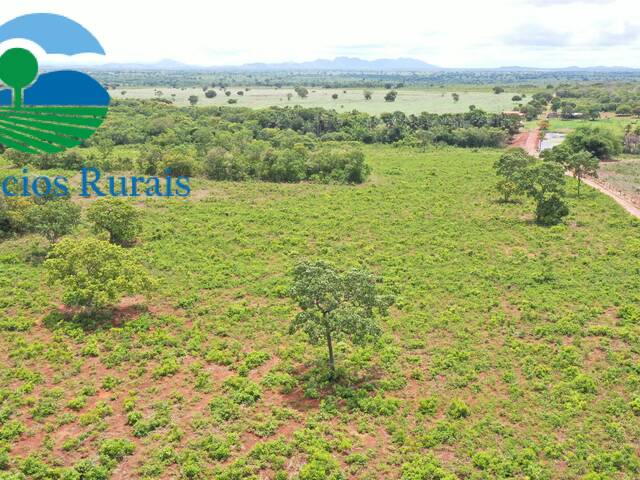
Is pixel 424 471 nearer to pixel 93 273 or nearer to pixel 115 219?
pixel 93 273

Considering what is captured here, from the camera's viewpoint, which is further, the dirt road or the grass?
the grass

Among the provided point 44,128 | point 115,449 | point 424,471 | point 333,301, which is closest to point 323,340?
point 333,301

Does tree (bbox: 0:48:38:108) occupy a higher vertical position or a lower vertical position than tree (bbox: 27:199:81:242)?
higher

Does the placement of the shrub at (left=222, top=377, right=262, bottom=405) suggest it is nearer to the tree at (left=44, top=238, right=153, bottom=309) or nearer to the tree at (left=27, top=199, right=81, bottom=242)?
the tree at (left=44, top=238, right=153, bottom=309)

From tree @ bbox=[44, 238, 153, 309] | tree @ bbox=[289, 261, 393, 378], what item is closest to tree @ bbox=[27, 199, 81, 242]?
tree @ bbox=[44, 238, 153, 309]

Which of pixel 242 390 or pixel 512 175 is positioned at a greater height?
pixel 512 175

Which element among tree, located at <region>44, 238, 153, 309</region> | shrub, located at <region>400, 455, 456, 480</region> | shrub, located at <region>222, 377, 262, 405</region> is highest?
tree, located at <region>44, 238, 153, 309</region>

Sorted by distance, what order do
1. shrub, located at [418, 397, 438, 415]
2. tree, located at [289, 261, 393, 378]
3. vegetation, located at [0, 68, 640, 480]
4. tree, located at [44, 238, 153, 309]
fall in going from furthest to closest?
tree, located at [44, 238, 153, 309]
shrub, located at [418, 397, 438, 415]
tree, located at [289, 261, 393, 378]
vegetation, located at [0, 68, 640, 480]

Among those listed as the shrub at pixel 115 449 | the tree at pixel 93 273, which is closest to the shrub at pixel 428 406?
the shrub at pixel 115 449
